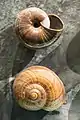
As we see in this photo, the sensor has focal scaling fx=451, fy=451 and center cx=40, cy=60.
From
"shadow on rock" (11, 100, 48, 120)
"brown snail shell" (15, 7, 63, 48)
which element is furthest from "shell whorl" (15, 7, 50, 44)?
"shadow on rock" (11, 100, 48, 120)

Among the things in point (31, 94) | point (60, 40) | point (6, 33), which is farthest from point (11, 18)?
point (31, 94)

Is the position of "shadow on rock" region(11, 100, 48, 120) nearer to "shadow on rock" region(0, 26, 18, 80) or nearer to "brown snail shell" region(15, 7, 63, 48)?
"shadow on rock" region(0, 26, 18, 80)

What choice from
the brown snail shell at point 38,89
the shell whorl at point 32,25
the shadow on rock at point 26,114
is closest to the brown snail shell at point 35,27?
the shell whorl at point 32,25

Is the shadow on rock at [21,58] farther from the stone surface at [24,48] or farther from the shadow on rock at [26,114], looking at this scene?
the shadow on rock at [26,114]

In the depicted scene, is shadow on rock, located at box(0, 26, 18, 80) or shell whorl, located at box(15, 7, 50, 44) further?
shadow on rock, located at box(0, 26, 18, 80)

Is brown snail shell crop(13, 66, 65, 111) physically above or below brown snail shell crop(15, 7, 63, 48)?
below

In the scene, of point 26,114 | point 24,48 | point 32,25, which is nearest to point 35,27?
point 32,25

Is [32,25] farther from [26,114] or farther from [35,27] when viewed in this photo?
[26,114]
